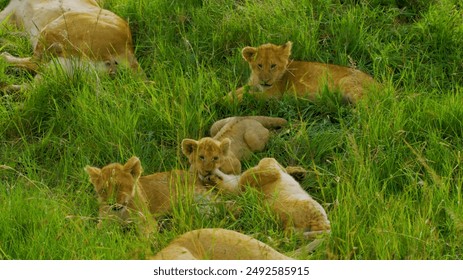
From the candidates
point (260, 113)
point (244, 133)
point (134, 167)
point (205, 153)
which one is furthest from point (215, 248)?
point (260, 113)

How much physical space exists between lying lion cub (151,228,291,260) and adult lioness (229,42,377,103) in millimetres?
2714

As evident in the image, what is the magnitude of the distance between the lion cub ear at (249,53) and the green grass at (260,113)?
0.21 m

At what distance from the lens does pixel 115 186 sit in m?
6.24

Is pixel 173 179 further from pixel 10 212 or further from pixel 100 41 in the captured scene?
pixel 100 41

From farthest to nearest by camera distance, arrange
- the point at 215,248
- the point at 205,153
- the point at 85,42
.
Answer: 1. the point at 85,42
2. the point at 205,153
3. the point at 215,248

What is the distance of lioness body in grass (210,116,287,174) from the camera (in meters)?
7.24

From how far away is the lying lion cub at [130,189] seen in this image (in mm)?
6152

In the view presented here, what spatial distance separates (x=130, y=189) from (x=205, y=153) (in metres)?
0.75

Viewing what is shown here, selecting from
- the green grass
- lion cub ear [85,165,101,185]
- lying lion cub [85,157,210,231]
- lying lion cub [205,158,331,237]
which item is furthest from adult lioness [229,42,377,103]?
lion cub ear [85,165,101,185]

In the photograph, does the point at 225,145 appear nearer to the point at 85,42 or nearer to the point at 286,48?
the point at 286,48

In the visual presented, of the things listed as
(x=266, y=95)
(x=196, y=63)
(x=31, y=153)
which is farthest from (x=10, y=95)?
(x=266, y=95)
